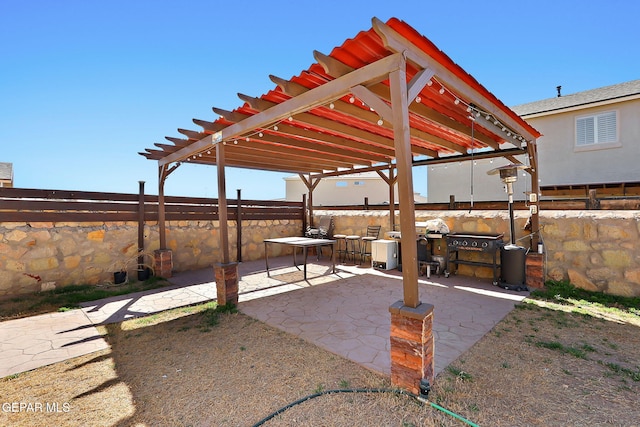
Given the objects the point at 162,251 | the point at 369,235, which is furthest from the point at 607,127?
the point at 162,251

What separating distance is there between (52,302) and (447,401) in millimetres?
5991

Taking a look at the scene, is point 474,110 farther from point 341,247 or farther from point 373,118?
point 341,247

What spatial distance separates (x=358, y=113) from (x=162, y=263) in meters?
5.38

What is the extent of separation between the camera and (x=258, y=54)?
761 cm

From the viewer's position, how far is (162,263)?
6426 mm

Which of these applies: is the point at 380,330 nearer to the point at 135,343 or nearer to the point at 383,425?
the point at 383,425

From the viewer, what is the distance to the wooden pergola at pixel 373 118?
2293 millimetres

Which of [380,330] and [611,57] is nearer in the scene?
[380,330]

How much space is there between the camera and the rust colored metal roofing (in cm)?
246

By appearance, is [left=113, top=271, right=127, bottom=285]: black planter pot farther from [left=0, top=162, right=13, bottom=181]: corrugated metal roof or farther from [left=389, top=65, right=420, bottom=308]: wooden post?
[left=0, top=162, right=13, bottom=181]: corrugated metal roof

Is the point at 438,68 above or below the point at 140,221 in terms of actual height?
above

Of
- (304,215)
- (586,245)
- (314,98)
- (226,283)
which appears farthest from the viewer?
(304,215)

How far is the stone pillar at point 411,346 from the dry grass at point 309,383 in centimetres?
14

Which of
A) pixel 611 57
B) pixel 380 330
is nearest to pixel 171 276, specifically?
pixel 380 330
